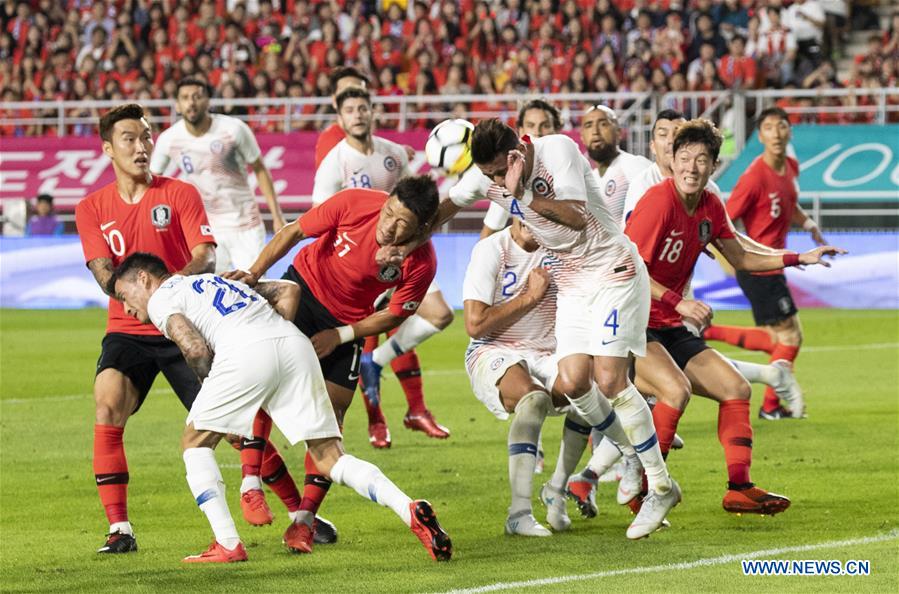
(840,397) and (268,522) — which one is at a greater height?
(268,522)

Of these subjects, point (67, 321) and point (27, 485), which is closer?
point (27, 485)

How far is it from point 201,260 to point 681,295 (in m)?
2.65

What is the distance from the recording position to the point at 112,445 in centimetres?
773

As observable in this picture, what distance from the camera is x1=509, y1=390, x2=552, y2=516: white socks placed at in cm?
782

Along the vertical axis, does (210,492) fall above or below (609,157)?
below

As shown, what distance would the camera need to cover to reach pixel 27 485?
31.9 feet

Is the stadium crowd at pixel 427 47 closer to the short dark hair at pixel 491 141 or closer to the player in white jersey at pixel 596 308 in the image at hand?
the player in white jersey at pixel 596 308

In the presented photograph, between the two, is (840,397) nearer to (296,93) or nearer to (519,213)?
(519,213)

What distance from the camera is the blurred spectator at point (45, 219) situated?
79.8 ft

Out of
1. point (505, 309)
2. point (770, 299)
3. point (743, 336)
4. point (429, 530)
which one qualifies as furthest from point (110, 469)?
point (770, 299)

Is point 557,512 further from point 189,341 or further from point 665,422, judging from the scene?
point 189,341

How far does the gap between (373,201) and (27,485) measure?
129 inches

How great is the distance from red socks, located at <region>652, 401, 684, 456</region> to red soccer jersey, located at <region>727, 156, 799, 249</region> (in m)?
4.48

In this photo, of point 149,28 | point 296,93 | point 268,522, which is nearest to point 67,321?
point 296,93
